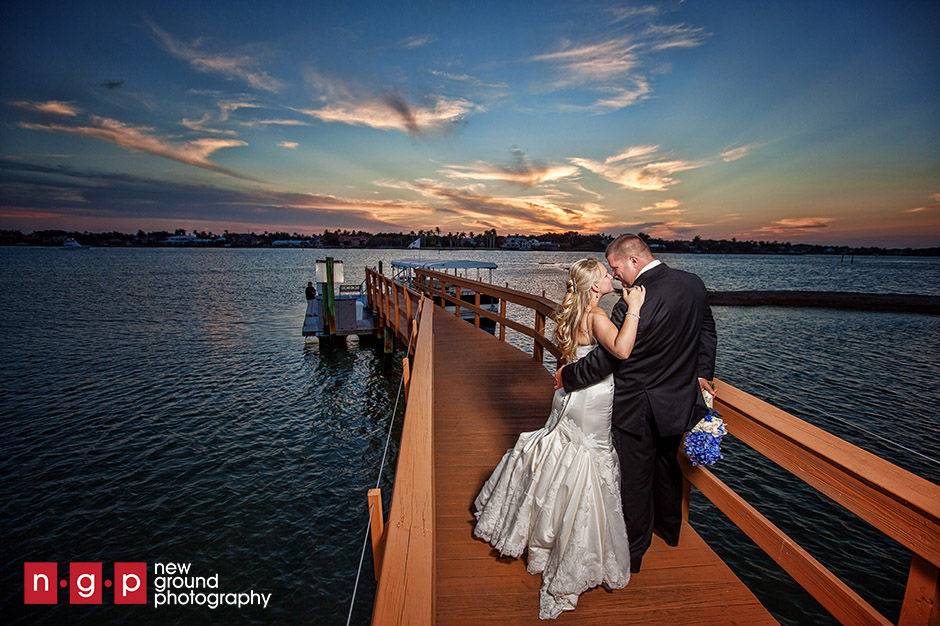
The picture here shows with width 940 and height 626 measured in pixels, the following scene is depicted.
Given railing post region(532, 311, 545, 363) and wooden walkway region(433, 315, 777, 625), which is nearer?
wooden walkway region(433, 315, 777, 625)

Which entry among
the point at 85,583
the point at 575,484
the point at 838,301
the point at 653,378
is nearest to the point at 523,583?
the point at 575,484

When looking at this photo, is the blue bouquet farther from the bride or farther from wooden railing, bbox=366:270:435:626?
wooden railing, bbox=366:270:435:626

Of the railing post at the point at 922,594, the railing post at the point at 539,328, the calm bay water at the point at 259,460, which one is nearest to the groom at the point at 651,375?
the railing post at the point at 922,594

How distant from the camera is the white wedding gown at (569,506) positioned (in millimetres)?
2406

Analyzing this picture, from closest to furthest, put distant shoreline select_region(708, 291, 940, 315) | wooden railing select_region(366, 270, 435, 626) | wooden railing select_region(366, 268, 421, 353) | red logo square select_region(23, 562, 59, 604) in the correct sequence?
wooden railing select_region(366, 270, 435, 626)
red logo square select_region(23, 562, 59, 604)
wooden railing select_region(366, 268, 421, 353)
distant shoreline select_region(708, 291, 940, 315)

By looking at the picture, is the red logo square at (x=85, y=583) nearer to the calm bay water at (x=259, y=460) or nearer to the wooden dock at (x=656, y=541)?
the calm bay water at (x=259, y=460)

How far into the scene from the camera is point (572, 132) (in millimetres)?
20578

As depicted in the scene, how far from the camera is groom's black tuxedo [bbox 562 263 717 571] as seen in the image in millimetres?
2307

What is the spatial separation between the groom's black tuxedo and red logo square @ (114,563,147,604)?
811 centimetres

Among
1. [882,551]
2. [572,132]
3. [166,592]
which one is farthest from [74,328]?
[882,551]

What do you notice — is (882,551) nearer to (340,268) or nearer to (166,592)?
(166,592)

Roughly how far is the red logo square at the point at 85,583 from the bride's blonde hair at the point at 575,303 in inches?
344

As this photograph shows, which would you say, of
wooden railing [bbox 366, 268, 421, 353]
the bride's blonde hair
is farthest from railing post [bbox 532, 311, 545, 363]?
wooden railing [bbox 366, 268, 421, 353]

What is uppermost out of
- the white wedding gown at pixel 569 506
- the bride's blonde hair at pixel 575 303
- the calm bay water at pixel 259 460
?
the bride's blonde hair at pixel 575 303
